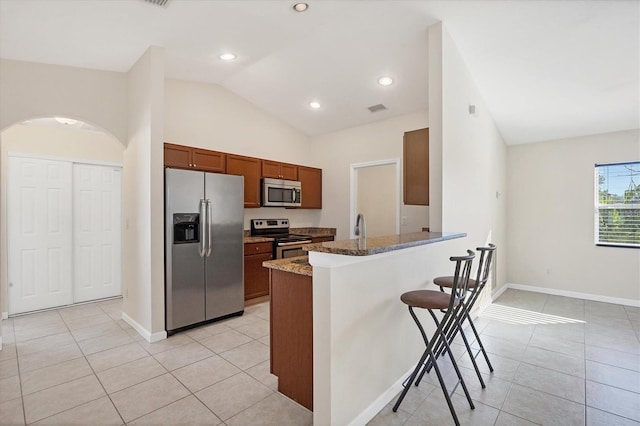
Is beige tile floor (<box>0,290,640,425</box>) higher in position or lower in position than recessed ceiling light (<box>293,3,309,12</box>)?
lower

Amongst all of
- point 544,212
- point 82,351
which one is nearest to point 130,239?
point 82,351

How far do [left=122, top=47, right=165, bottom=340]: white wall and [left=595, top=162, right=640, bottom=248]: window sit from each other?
19.5 feet

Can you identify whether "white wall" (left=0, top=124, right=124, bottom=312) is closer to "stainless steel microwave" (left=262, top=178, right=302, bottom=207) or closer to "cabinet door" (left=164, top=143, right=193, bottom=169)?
"cabinet door" (left=164, top=143, right=193, bottom=169)

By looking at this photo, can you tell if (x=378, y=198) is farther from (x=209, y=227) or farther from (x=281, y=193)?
(x=209, y=227)

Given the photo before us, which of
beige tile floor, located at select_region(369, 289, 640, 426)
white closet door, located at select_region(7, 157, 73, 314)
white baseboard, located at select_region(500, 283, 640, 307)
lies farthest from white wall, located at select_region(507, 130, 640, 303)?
white closet door, located at select_region(7, 157, 73, 314)

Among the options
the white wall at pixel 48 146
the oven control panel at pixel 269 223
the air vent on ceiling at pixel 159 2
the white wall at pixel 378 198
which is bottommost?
the oven control panel at pixel 269 223

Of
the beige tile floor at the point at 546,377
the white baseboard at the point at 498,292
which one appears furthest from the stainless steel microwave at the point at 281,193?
the white baseboard at the point at 498,292

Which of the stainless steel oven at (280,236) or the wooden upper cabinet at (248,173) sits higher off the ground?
the wooden upper cabinet at (248,173)

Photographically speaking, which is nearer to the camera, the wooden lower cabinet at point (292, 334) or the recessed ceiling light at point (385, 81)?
the wooden lower cabinet at point (292, 334)

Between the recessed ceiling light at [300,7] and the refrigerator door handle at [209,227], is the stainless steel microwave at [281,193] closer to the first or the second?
the refrigerator door handle at [209,227]

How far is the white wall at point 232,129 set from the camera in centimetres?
417

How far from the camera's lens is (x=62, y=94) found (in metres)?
3.16

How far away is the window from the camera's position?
443 cm

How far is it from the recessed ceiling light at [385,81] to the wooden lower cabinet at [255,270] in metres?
2.62
